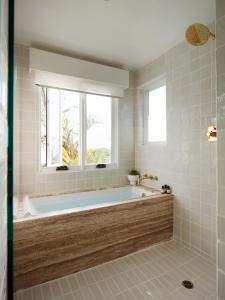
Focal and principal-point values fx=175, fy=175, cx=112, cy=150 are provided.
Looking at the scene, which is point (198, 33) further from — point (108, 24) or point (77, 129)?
point (77, 129)

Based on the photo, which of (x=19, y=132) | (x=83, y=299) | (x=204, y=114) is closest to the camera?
(x=83, y=299)

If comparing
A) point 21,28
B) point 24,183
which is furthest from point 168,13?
point 24,183

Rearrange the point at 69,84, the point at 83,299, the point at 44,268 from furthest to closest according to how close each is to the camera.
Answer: the point at 69,84
the point at 44,268
the point at 83,299

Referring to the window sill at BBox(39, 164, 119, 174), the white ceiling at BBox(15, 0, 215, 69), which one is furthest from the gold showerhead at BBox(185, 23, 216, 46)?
the window sill at BBox(39, 164, 119, 174)

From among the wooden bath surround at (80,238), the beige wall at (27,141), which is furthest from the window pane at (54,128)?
the wooden bath surround at (80,238)

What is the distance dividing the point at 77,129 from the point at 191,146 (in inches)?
66.1

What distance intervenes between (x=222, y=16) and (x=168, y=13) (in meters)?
1.34

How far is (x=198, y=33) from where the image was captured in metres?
1.09

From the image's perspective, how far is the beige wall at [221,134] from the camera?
72 cm

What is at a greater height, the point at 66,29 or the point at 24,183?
A: the point at 66,29

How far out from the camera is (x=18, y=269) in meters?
1.44

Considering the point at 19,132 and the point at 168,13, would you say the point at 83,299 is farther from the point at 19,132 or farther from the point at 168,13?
the point at 168,13

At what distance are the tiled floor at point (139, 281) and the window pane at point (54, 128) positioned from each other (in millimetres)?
1530

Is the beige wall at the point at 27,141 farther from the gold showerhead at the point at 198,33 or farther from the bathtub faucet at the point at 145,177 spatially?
the gold showerhead at the point at 198,33
